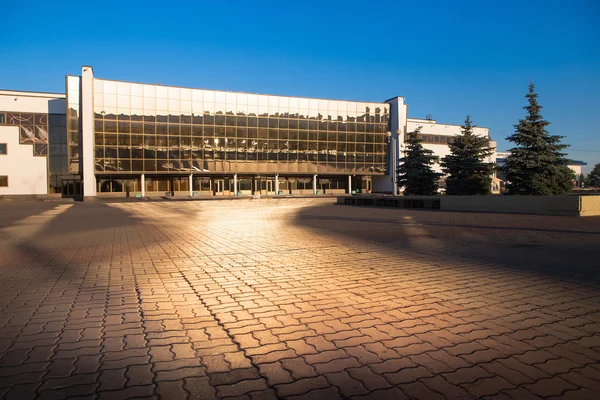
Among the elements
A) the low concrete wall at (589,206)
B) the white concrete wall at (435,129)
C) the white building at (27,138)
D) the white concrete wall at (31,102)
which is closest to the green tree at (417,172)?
the low concrete wall at (589,206)

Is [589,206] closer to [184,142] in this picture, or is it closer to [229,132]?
[229,132]

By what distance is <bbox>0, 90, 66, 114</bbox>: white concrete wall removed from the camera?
52281 millimetres

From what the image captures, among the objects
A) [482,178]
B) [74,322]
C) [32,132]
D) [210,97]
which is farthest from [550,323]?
[32,132]

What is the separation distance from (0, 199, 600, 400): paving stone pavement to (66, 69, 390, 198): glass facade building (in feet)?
165

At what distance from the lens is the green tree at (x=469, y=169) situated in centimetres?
3181

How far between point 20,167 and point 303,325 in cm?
6172

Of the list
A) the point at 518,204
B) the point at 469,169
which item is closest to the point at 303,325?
the point at 518,204

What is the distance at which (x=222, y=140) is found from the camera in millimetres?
60000

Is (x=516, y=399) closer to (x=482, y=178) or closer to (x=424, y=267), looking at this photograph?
(x=424, y=267)

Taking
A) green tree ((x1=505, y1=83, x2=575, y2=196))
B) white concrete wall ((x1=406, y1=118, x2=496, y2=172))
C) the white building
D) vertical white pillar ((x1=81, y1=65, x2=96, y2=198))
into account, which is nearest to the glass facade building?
vertical white pillar ((x1=81, y1=65, x2=96, y2=198))

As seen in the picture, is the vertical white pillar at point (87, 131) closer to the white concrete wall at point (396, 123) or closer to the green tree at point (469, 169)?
the green tree at point (469, 169)

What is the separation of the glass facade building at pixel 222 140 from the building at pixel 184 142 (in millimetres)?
146

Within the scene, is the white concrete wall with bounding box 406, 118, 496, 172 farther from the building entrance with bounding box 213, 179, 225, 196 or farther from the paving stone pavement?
Answer: the paving stone pavement

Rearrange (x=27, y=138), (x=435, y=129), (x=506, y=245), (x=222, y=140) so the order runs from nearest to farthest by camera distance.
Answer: (x=506, y=245), (x=27, y=138), (x=222, y=140), (x=435, y=129)
